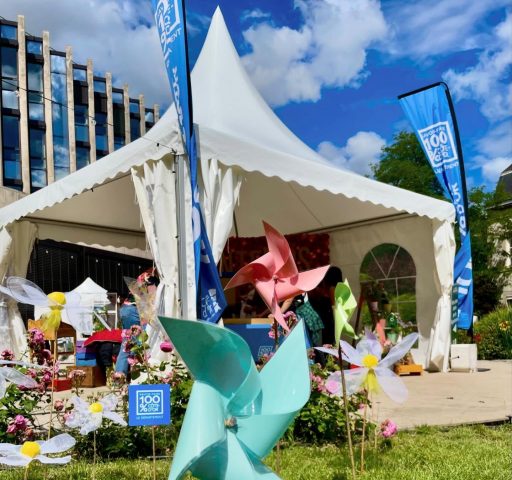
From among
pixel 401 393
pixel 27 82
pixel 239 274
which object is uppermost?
pixel 27 82

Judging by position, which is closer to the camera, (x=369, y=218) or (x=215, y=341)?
(x=215, y=341)

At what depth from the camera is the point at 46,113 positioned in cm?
3488

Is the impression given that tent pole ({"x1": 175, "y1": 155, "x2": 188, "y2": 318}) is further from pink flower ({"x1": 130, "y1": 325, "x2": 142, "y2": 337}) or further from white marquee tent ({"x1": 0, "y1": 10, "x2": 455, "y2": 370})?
pink flower ({"x1": 130, "y1": 325, "x2": 142, "y2": 337})

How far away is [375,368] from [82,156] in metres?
36.3

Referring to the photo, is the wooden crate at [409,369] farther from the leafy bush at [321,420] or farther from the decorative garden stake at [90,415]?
the decorative garden stake at [90,415]

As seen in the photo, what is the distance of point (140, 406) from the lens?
2.11 meters

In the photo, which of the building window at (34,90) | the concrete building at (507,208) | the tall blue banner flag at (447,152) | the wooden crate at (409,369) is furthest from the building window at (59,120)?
the wooden crate at (409,369)

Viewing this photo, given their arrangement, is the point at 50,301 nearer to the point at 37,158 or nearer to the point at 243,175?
the point at 243,175

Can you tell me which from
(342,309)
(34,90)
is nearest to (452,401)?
(342,309)

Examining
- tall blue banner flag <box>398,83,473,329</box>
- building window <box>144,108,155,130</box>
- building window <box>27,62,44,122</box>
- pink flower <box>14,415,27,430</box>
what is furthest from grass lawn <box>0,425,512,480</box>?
building window <box>144,108,155,130</box>

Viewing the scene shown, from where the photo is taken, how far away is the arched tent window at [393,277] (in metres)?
8.41

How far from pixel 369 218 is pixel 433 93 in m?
1.84

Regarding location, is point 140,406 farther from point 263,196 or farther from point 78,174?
point 263,196

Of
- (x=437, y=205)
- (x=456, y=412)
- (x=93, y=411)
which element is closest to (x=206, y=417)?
(x=93, y=411)
